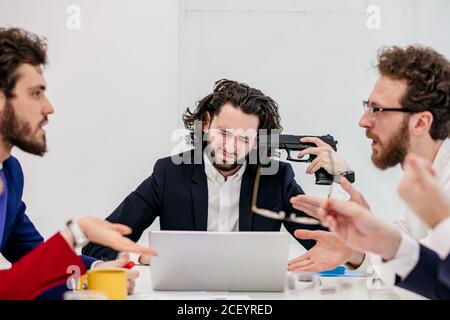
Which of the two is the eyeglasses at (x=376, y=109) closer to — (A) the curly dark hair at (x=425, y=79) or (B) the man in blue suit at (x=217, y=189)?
(A) the curly dark hair at (x=425, y=79)

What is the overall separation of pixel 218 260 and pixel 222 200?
0.83 meters

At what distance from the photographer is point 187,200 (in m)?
2.40

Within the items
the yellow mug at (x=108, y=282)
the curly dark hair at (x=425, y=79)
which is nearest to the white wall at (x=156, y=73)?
the curly dark hair at (x=425, y=79)

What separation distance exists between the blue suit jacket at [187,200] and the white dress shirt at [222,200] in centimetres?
3

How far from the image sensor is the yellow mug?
1431 millimetres

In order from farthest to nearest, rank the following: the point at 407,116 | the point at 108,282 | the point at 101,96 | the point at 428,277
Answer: the point at 101,96, the point at 407,116, the point at 108,282, the point at 428,277

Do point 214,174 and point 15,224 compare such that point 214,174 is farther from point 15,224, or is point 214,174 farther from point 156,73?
point 156,73

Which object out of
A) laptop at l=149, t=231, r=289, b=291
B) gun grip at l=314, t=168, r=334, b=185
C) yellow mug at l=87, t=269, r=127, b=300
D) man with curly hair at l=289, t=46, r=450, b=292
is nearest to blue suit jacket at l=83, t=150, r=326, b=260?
gun grip at l=314, t=168, r=334, b=185

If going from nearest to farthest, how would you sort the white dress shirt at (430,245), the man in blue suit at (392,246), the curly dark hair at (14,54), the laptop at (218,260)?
1. the white dress shirt at (430,245)
2. the man in blue suit at (392,246)
3. the laptop at (218,260)
4. the curly dark hair at (14,54)

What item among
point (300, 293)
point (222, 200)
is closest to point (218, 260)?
point (300, 293)

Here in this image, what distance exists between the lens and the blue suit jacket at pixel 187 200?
2.38m

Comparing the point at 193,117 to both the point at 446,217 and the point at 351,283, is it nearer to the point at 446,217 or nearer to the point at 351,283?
the point at 351,283
